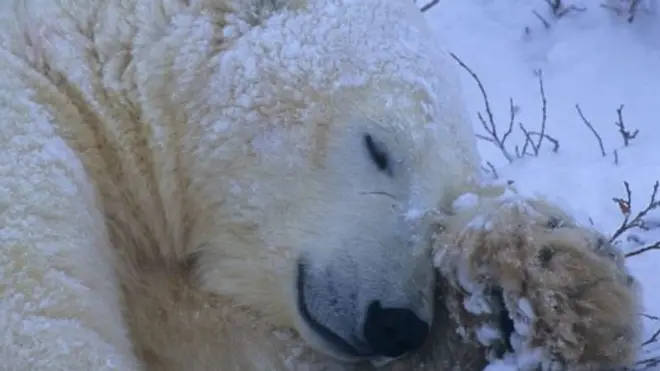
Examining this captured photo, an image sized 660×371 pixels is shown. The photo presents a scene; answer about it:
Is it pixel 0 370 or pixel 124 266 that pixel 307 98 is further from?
pixel 0 370

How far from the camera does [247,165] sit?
80.0 inches

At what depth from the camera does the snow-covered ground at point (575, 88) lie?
2670mm

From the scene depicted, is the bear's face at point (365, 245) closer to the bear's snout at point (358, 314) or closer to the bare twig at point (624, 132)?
the bear's snout at point (358, 314)

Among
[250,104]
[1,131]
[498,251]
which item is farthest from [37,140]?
[498,251]

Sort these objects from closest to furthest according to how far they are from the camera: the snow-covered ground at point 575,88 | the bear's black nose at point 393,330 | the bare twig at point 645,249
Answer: the bear's black nose at point 393,330
the bare twig at point 645,249
the snow-covered ground at point 575,88

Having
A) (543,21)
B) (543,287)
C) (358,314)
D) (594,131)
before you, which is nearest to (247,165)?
(358,314)

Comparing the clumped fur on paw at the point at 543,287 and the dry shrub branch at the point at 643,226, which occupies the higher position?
the clumped fur on paw at the point at 543,287

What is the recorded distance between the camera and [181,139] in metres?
2.06

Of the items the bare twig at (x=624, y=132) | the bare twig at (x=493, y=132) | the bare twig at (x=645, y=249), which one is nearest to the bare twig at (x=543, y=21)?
the bare twig at (x=493, y=132)

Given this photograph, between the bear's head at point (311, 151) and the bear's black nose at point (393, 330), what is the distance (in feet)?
0.09

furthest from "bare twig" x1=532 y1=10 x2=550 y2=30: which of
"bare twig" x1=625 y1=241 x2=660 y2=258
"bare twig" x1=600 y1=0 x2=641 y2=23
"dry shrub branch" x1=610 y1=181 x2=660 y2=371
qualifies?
"bare twig" x1=625 y1=241 x2=660 y2=258

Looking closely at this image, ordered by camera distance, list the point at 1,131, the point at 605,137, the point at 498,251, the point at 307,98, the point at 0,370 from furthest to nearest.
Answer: the point at 605,137
the point at 307,98
the point at 1,131
the point at 498,251
the point at 0,370

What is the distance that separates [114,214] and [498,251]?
0.82m

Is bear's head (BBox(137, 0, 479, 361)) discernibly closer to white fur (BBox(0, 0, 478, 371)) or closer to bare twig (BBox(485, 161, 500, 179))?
white fur (BBox(0, 0, 478, 371))
